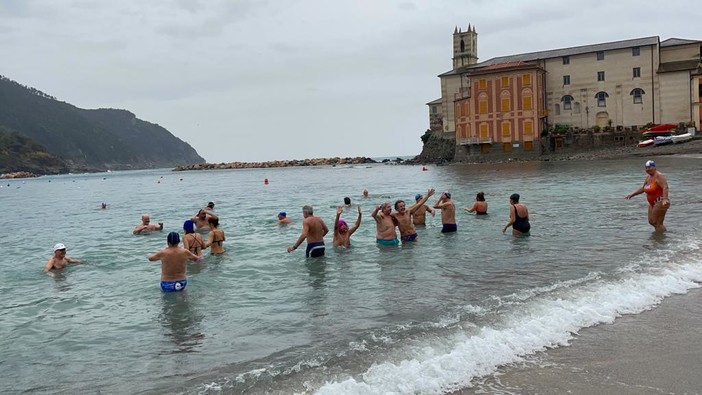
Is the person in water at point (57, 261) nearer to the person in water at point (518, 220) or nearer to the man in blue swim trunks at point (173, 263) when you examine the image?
the man in blue swim trunks at point (173, 263)

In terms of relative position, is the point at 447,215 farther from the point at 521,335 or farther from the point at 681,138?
the point at 681,138

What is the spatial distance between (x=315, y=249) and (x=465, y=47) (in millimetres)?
81220

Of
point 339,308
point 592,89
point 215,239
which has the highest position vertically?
point 592,89

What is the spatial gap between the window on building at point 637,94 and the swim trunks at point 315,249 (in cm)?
6526

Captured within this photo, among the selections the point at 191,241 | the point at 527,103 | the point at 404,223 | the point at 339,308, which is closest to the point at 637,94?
the point at 527,103

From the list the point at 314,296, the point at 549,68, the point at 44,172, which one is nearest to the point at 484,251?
the point at 314,296

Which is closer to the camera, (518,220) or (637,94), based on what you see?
(518,220)

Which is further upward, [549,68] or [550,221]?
[549,68]

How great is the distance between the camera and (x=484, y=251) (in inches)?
513

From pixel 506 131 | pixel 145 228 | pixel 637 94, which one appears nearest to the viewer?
pixel 145 228

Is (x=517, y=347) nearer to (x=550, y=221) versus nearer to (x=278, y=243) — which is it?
(x=278, y=243)

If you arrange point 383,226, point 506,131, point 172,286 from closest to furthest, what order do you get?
1. point 172,286
2. point 383,226
3. point 506,131

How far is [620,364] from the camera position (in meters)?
5.75

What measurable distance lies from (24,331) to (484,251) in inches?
355
